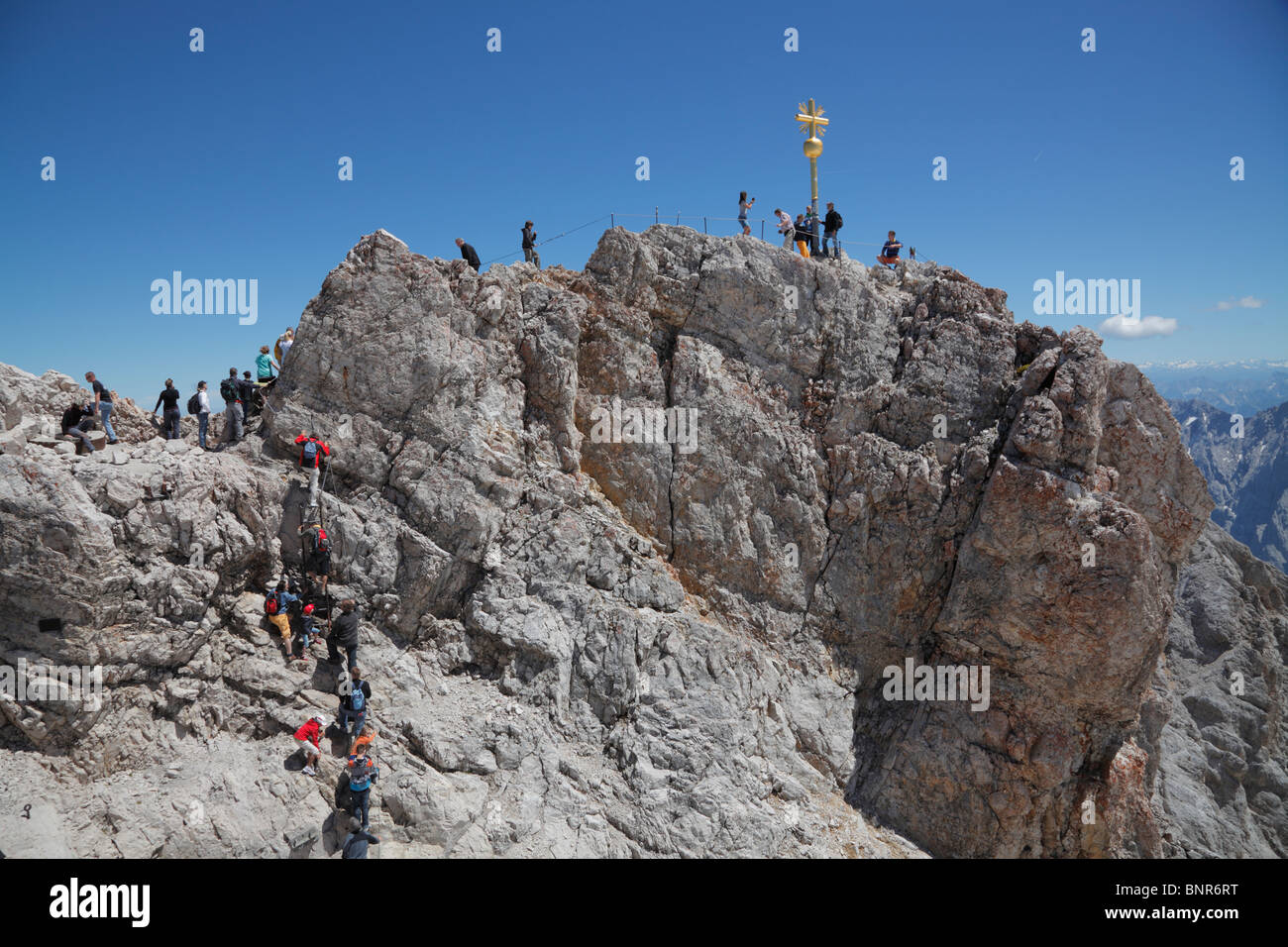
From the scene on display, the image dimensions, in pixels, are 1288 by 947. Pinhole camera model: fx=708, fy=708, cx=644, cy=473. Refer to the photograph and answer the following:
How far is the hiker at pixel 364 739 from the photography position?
1656 cm

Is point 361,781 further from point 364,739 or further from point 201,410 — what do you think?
point 201,410

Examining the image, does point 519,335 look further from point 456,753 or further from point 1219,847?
point 1219,847

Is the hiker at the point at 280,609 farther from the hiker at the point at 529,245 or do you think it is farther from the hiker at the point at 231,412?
the hiker at the point at 529,245

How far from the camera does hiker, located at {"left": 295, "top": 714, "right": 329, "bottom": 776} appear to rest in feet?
56.0

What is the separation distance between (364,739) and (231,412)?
11.3 m

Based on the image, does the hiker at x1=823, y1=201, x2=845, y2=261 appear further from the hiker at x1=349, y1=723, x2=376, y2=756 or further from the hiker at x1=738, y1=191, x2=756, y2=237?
the hiker at x1=349, y1=723, x2=376, y2=756

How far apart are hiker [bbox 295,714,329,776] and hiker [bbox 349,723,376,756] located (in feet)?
2.69

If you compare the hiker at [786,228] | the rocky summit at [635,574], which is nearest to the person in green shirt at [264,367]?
the rocky summit at [635,574]

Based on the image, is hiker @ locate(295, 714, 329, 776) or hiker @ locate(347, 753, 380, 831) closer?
hiker @ locate(347, 753, 380, 831)

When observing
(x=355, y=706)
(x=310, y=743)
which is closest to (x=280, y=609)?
(x=355, y=706)

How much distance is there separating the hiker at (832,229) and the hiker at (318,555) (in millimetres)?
22396

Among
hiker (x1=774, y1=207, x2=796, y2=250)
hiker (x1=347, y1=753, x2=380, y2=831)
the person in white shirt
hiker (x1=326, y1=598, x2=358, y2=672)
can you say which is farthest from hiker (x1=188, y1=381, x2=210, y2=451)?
hiker (x1=774, y1=207, x2=796, y2=250)

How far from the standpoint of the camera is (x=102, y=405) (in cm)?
2038

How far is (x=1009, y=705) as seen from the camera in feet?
81.1
